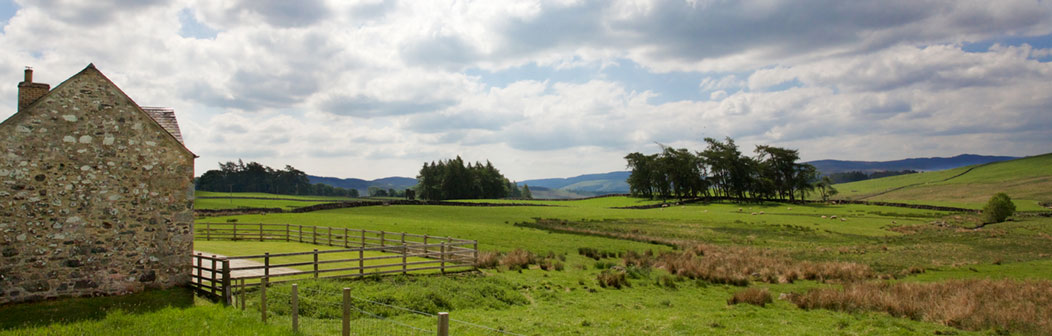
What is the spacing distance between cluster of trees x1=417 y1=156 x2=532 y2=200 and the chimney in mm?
106127

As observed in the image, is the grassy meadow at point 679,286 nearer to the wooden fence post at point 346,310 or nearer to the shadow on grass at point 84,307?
the shadow on grass at point 84,307

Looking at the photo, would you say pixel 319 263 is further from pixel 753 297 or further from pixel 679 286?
pixel 753 297

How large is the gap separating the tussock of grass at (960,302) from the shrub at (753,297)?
1028 mm

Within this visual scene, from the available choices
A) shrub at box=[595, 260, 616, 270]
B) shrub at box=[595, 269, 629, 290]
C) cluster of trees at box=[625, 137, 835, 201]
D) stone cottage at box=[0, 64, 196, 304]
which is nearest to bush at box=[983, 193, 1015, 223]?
cluster of trees at box=[625, 137, 835, 201]

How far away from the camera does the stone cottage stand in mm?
16906

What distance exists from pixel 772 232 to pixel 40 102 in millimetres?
49983

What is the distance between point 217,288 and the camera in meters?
17.6

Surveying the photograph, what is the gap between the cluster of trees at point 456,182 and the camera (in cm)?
12538

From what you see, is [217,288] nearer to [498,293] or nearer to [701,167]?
[498,293]

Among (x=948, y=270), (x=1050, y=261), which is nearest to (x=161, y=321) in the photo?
(x=948, y=270)

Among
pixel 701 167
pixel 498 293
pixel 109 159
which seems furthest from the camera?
pixel 701 167

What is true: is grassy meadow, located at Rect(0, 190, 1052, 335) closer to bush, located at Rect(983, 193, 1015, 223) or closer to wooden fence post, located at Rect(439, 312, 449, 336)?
wooden fence post, located at Rect(439, 312, 449, 336)

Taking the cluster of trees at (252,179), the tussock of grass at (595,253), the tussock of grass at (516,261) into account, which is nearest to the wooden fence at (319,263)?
the tussock of grass at (516,261)

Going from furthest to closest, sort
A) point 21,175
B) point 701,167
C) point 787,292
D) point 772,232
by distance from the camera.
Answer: point 701,167
point 772,232
point 787,292
point 21,175
